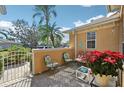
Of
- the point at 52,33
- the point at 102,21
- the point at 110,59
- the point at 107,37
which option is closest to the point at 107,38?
the point at 107,37

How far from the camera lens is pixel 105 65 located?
3139 millimetres

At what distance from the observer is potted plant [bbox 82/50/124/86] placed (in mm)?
3139

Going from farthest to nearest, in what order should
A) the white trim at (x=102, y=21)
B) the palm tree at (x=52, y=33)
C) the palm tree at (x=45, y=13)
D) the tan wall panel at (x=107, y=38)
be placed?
1. the palm tree at (x=45, y=13)
2. the palm tree at (x=52, y=33)
3. the tan wall panel at (x=107, y=38)
4. the white trim at (x=102, y=21)

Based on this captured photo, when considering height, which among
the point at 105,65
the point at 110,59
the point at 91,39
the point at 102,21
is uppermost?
the point at 102,21

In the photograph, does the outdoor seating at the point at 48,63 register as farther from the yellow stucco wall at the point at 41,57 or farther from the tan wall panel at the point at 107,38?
the tan wall panel at the point at 107,38

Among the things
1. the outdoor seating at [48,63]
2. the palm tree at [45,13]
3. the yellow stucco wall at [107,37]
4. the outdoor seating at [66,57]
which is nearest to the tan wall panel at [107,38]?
the yellow stucco wall at [107,37]

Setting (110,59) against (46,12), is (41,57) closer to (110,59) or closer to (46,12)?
(110,59)

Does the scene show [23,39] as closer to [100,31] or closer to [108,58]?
[100,31]

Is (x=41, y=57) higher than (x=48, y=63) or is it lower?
higher

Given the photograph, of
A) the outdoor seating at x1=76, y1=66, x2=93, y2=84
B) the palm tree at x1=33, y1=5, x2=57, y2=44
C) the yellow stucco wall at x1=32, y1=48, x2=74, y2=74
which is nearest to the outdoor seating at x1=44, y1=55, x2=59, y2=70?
the yellow stucco wall at x1=32, y1=48, x2=74, y2=74

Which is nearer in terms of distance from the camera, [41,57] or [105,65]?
[105,65]

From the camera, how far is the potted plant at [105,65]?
3.14m

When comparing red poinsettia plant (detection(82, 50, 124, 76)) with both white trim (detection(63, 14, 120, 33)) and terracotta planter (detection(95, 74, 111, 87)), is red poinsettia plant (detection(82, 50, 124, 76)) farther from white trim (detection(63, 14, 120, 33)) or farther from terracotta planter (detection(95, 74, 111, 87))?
white trim (detection(63, 14, 120, 33))

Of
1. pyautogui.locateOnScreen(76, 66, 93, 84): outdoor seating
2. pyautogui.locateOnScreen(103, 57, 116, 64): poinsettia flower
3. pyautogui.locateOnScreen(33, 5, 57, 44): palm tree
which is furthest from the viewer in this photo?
pyautogui.locateOnScreen(33, 5, 57, 44): palm tree
